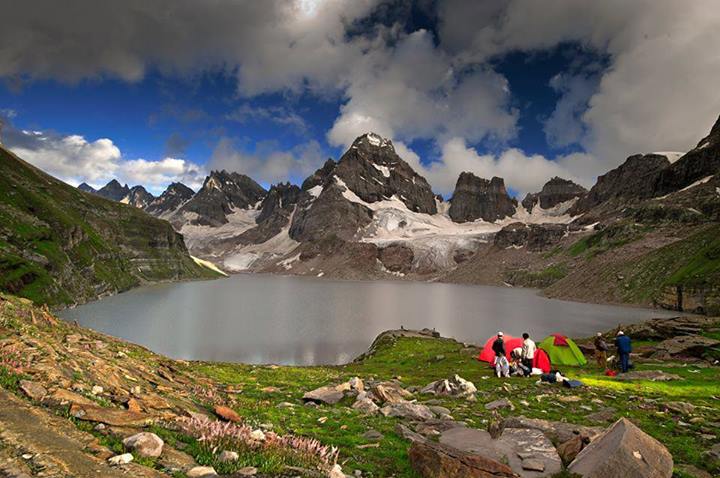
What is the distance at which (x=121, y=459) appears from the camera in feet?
26.4

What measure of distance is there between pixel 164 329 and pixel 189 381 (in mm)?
69837

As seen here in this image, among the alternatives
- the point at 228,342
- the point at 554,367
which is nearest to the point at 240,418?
the point at 554,367

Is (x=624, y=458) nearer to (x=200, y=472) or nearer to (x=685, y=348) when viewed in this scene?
(x=200, y=472)

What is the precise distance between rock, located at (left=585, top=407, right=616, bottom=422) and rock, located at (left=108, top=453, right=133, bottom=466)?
18.3 m

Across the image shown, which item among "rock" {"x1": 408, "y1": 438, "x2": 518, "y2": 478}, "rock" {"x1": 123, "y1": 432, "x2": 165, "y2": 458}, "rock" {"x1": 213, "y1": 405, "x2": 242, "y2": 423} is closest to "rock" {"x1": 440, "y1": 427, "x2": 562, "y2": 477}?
"rock" {"x1": 408, "y1": 438, "x2": 518, "y2": 478}

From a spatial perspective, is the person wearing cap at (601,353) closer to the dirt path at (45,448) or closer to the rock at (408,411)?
the rock at (408,411)

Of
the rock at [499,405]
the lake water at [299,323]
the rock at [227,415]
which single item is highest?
the rock at [227,415]

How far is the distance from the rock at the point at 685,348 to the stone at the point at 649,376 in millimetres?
9057

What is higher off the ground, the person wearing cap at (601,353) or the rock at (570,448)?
the rock at (570,448)

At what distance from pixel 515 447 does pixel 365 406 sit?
25.3 ft

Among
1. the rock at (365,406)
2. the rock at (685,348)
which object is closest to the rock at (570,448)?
the rock at (365,406)

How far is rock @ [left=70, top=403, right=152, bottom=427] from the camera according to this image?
9.78 meters

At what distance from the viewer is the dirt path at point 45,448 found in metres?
7.06

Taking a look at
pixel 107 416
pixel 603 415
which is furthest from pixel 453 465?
pixel 603 415
